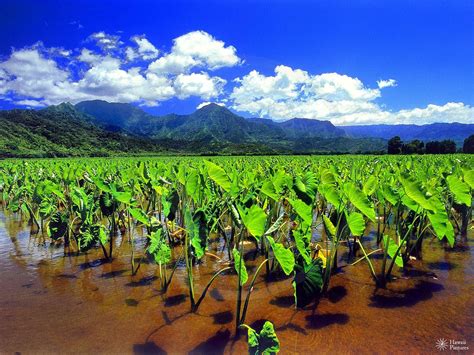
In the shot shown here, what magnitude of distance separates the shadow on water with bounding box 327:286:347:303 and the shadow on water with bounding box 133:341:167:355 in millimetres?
1714

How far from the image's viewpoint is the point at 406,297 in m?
3.39

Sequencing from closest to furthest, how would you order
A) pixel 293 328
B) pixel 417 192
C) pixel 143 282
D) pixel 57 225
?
pixel 293 328 → pixel 417 192 → pixel 143 282 → pixel 57 225

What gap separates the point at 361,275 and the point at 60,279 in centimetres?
360

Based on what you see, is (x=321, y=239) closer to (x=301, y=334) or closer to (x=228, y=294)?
(x=228, y=294)

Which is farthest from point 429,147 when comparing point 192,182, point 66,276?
point 66,276

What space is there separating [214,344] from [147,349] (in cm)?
52

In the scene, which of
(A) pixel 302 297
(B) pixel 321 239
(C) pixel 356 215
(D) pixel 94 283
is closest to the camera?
(A) pixel 302 297

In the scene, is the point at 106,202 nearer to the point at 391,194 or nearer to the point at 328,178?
the point at 328,178

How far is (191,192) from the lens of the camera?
13.0ft

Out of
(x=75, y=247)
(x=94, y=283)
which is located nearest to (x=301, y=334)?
(x=94, y=283)

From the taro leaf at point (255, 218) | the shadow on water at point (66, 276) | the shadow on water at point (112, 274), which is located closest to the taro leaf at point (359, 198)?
the taro leaf at point (255, 218)

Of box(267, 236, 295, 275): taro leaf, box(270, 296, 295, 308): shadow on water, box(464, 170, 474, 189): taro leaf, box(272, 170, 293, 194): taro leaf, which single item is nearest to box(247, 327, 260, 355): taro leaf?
box(267, 236, 295, 275): taro leaf

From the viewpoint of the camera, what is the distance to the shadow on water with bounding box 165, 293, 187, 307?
10.9 feet

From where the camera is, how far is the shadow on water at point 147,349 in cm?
259
